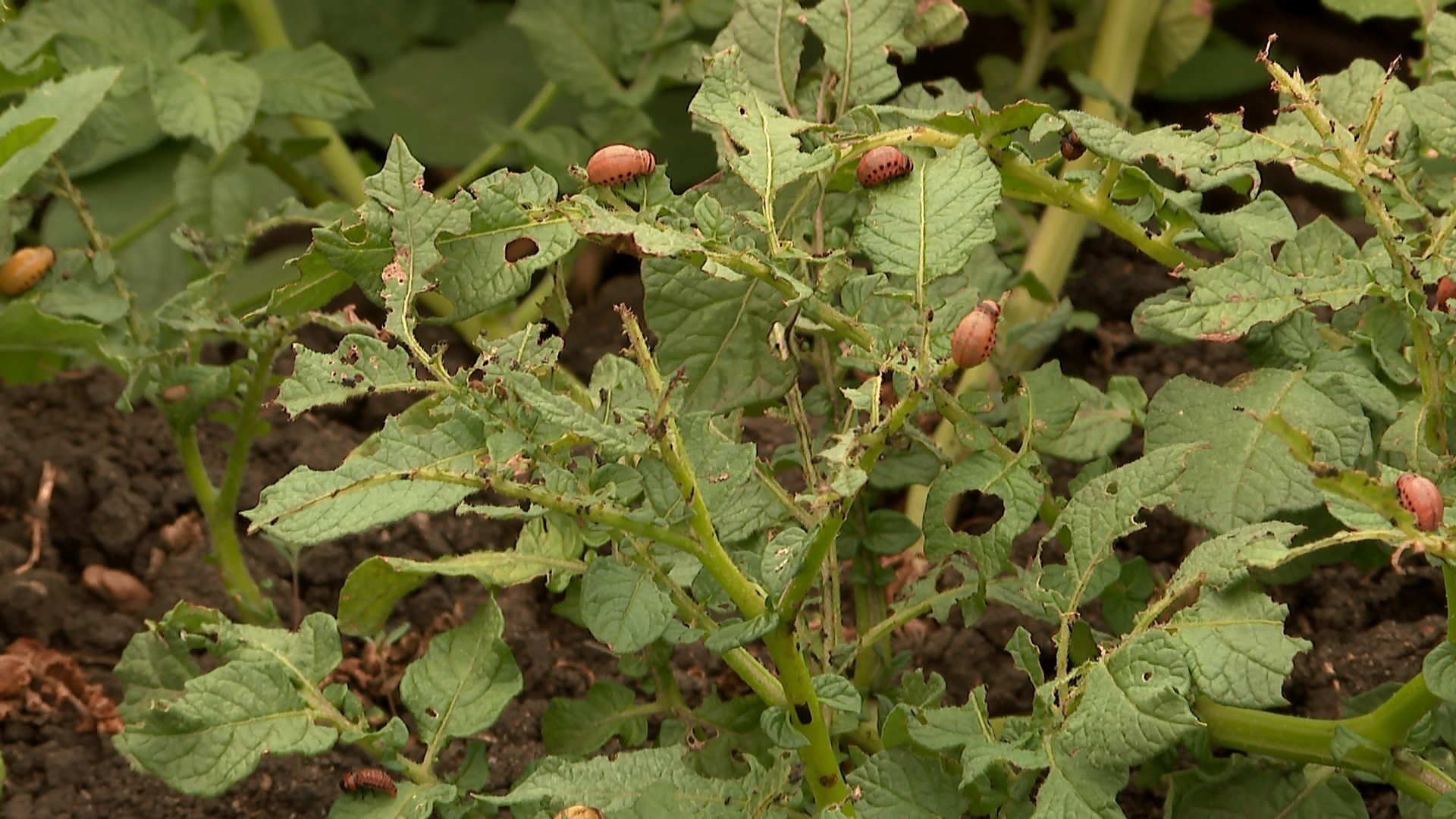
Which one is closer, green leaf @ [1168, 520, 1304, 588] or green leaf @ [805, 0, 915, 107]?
green leaf @ [1168, 520, 1304, 588]

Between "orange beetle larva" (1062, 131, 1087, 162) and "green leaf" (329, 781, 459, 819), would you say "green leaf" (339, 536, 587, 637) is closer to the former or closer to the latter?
"green leaf" (329, 781, 459, 819)

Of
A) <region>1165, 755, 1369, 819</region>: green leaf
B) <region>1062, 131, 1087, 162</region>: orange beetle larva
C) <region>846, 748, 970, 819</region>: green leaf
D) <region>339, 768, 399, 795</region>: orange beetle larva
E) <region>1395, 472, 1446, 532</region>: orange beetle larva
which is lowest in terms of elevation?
<region>339, 768, 399, 795</region>: orange beetle larva

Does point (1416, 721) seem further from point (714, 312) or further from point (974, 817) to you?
point (714, 312)

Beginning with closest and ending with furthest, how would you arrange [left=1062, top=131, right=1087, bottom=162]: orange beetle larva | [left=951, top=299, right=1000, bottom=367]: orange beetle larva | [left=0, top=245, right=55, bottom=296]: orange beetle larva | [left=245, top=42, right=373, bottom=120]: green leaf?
[left=951, top=299, right=1000, bottom=367]: orange beetle larva
[left=1062, top=131, right=1087, bottom=162]: orange beetle larva
[left=0, top=245, right=55, bottom=296]: orange beetle larva
[left=245, top=42, right=373, bottom=120]: green leaf

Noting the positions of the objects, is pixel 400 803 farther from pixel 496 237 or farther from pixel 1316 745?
pixel 1316 745

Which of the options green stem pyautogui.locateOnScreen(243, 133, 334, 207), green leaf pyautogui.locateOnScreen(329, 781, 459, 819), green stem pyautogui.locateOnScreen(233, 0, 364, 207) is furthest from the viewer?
green stem pyautogui.locateOnScreen(233, 0, 364, 207)

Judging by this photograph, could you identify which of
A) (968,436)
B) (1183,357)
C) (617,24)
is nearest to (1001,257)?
(1183,357)

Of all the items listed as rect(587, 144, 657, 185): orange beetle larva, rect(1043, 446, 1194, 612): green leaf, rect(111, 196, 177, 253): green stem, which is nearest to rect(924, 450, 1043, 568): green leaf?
rect(1043, 446, 1194, 612): green leaf
